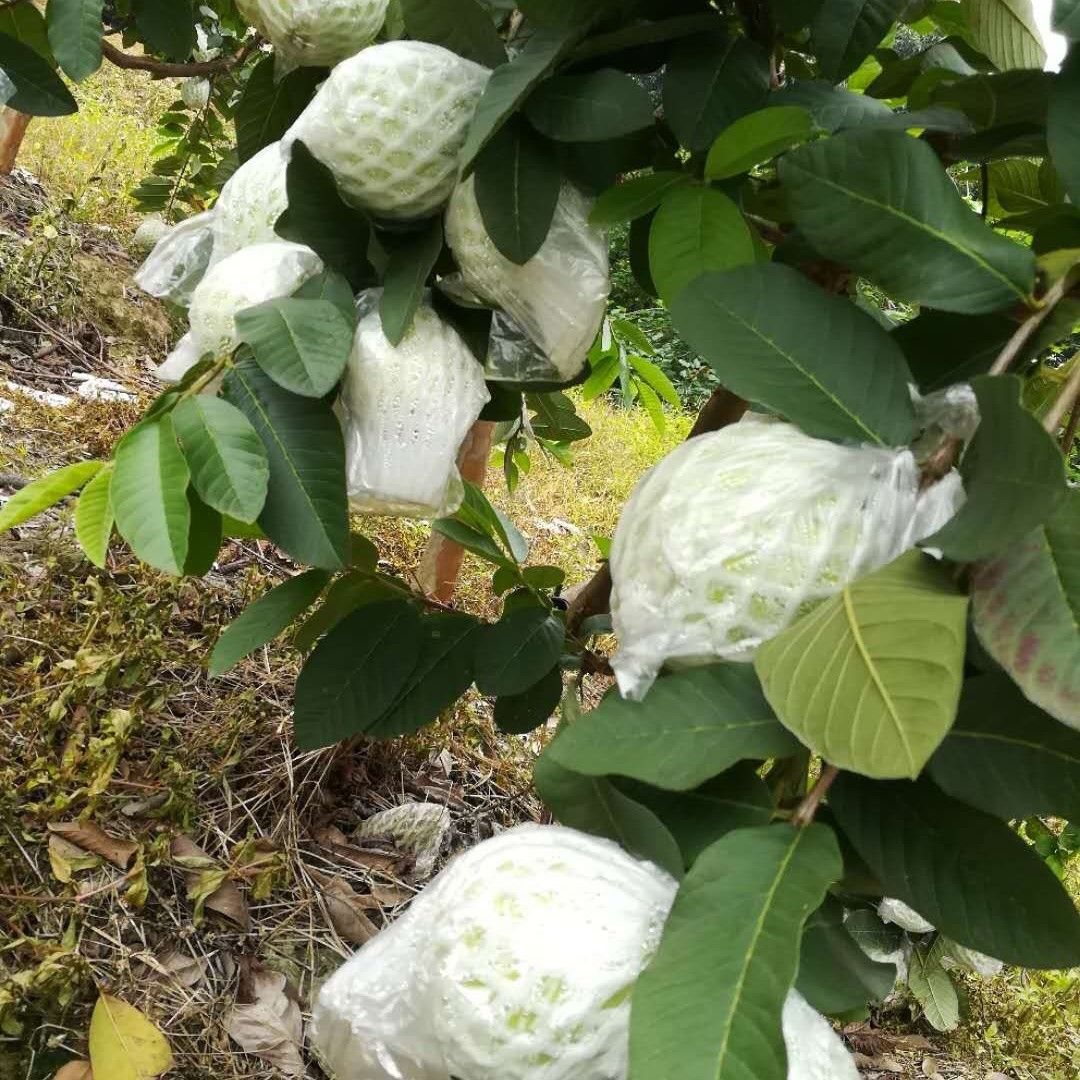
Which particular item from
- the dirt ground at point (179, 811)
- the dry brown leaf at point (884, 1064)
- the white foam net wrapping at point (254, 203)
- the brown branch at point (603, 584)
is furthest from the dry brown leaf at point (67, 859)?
the dry brown leaf at point (884, 1064)

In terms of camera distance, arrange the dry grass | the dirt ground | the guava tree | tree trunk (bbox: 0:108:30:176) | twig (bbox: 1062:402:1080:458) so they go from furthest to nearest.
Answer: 1. the dry grass
2. tree trunk (bbox: 0:108:30:176)
3. the dirt ground
4. twig (bbox: 1062:402:1080:458)
5. the guava tree

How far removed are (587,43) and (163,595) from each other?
1286mm

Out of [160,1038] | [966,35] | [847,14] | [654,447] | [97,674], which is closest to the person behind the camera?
[847,14]

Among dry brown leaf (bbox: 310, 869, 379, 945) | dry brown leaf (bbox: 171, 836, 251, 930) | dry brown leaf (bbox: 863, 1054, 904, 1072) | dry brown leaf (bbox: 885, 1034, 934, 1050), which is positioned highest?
dry brown leaf (bbox: 171, 836, 251, 930)

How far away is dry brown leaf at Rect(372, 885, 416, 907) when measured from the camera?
1407mm

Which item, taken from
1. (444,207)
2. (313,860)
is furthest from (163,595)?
(444,207)

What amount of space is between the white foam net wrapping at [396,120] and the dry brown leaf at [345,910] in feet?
3.34

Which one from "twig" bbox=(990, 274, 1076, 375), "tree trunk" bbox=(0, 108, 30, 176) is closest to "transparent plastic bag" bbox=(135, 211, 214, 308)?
"twig" bbox=(990, 274, 1076, 375)

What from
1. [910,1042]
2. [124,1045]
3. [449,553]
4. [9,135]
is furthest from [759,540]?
[9,135]

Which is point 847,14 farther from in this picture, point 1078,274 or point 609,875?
point 609,875

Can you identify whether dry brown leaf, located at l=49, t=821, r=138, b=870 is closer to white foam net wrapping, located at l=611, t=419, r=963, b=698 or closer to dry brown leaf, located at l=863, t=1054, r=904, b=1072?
white foam net wrapping, located at l=611, t=419, r=963, b=698

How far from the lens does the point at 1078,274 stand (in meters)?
0.48

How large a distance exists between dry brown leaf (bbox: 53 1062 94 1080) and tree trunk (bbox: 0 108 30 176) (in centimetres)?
271

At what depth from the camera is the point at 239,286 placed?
64 centimetres
